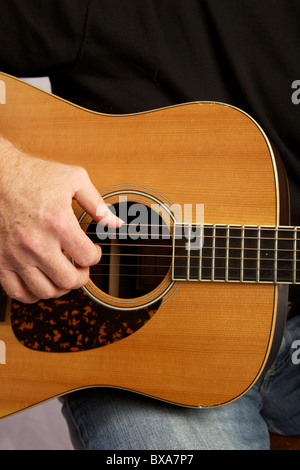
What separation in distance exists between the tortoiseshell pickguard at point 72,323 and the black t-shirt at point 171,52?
1.39ft

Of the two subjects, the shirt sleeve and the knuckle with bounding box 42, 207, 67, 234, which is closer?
the knuckle with bounding box 42, 207, 67, 234

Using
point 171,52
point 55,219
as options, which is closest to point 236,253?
point 55,219

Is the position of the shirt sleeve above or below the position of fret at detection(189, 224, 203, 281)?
above

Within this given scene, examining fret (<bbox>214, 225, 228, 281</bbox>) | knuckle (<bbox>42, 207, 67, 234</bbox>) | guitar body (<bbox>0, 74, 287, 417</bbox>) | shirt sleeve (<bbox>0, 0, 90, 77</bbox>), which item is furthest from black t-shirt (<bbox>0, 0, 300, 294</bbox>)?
knuckle (<bbox>42, 207, 67, 234</bbox>)

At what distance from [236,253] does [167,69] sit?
0.43 metres

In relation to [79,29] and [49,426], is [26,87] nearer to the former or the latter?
[79,29]

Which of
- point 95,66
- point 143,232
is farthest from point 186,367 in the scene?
point 95,66

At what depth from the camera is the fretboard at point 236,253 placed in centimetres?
74

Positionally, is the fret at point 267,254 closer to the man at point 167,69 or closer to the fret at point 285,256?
the fret at point 285,256

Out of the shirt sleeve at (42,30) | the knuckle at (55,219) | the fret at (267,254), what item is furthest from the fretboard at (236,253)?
the shirt sleeve at (42,30)

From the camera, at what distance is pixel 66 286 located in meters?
0.71

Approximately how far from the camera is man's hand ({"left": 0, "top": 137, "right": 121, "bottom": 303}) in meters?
0.68

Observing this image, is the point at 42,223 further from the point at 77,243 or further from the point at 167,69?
the point at 167,69

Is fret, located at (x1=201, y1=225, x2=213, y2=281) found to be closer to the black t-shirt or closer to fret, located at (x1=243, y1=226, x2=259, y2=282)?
fret, located at (x1=243, y1=226, x2=259, y2=282)
